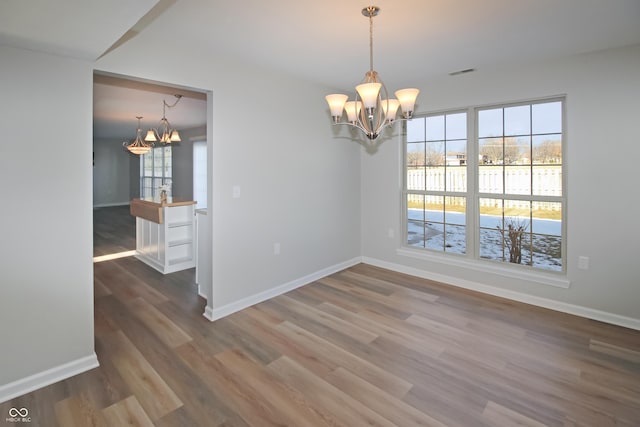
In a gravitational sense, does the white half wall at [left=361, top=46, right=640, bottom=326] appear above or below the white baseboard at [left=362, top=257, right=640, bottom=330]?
above

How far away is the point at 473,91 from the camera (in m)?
3.83

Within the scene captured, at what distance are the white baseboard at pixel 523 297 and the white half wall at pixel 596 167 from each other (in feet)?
0.05

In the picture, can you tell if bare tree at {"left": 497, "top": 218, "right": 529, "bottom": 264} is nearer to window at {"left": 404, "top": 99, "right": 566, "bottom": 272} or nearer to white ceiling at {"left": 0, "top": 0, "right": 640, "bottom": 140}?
window at {"left": 404, "top": 99, "right": 566, "bottom": 272}

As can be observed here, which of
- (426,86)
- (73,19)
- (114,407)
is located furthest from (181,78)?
(426,86)

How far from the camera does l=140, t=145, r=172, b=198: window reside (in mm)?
10008

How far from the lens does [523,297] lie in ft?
11.9

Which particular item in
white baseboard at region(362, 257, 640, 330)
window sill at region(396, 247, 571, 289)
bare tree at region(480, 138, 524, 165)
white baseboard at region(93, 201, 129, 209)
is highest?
bare tree at region(480, 138, 524, 165)

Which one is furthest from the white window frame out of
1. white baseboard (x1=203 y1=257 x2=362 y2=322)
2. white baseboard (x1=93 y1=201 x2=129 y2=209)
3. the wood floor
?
white baseboard (x1=93 y1=201 x2=129 y2=209)

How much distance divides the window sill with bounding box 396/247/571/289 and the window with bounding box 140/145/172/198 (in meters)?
7.46

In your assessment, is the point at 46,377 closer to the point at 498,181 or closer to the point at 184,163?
the point at 498,181

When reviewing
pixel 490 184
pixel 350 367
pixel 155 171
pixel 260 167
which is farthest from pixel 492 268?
pixel 155 171

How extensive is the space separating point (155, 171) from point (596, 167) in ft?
36.9

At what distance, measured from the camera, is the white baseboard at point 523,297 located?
310cm

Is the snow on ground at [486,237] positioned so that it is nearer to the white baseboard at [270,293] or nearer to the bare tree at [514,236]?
the bare tree at [514,236]
